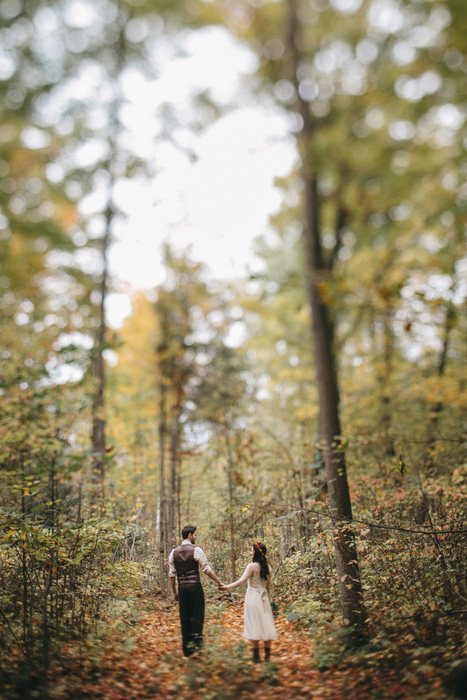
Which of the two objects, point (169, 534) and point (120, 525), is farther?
point (169, 534)

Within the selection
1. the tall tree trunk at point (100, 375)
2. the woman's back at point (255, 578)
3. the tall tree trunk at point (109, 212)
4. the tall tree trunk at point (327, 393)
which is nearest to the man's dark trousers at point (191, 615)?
the woman's back at point (255, 578)

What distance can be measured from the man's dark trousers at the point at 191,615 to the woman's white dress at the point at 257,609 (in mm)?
611

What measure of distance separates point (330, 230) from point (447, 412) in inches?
237

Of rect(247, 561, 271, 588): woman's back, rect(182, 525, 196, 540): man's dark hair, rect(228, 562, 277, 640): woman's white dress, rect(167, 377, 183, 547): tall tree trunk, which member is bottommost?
rect(228, 562, 277, 640): woman's white dress

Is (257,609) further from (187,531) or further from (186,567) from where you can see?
(187,531)

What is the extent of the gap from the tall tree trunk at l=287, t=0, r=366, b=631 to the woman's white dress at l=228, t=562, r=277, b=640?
1004 millimetres

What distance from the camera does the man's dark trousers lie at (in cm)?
509

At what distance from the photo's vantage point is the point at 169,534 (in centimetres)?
748

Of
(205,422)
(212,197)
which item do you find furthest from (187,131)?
(205,422)

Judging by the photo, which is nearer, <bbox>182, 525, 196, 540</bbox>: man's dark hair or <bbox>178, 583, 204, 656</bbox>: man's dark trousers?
<bbox>178, 583, 204, 656</bbox>: man's dark trousers

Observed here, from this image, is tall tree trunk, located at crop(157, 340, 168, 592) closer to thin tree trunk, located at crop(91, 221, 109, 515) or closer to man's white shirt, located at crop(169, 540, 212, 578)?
thin tree trunk, located at crop(91, 221, 109, 515)

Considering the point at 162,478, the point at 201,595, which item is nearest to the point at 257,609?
the point at 201,595

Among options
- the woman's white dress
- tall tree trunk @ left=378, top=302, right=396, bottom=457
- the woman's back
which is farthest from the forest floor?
tall tree trunk @ left=378, top=302, right=396, bottom=457

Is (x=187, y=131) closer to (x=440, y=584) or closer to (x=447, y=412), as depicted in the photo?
(x=447, y=412)
